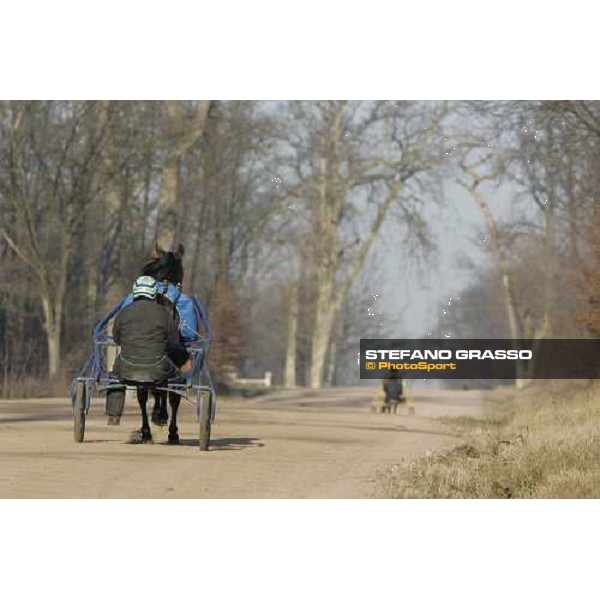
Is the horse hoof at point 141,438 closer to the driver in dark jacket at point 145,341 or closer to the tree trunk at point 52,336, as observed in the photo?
the driver in dark jacket at point 145,341

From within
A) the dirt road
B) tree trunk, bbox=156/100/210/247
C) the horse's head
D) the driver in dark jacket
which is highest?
tree trunk, bbox=156/100/210/247

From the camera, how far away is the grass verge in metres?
11.0

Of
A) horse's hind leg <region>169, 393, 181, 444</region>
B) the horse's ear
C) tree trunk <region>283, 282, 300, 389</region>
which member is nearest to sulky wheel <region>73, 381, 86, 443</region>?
horse's hind leg <region>169, 393, 181, 444</region>

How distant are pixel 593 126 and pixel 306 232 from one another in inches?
90.4

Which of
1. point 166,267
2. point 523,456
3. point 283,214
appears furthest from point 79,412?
point 523,456

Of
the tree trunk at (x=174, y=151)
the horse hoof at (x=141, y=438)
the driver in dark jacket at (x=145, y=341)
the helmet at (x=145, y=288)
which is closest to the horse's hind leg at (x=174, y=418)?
the horse hoof at (x=141, y=438)

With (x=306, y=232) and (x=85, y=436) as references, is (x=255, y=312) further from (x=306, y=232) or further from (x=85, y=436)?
(x=85, y=436)

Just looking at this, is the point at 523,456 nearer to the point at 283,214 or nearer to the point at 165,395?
the point at 165,395

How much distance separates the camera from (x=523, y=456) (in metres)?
11.6

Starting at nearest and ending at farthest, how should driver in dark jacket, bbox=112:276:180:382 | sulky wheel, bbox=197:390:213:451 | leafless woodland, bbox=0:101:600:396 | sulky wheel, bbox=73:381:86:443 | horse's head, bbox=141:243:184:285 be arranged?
driver in dark jacket, bbox=112:276:180:382 → sulky wheel, bbox=197:390:213:451 → sulky wheel, bbox=73:381:86:443 → horse's head, bbox=141:243:184:285 → leafless woodland, bbox=0:101:600:396

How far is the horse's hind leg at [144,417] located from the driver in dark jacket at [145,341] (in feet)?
0.96

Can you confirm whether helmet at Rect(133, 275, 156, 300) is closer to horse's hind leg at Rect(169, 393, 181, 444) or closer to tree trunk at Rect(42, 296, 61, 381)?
horse's hind leg at Rect(169, 393, 181, 444)

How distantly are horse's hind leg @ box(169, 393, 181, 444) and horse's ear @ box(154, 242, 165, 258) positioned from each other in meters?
1.19
